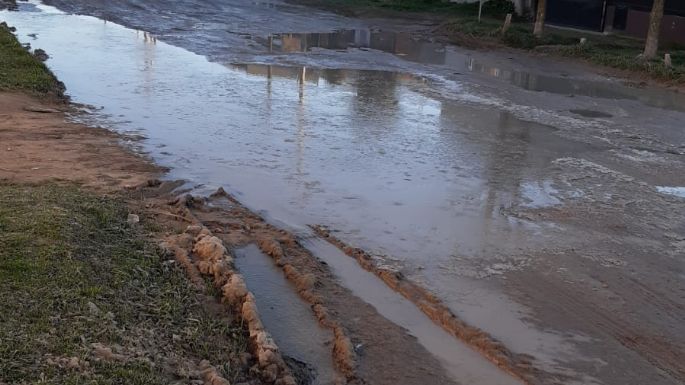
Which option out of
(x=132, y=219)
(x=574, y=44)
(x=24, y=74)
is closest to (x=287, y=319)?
(x=132, y=219)

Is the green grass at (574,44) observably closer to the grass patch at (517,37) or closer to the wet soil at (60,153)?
the grass patch at (517,37)

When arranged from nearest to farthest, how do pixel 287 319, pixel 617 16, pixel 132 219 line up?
pixel 287 319 → pixel 132 219 → pixel 617 16

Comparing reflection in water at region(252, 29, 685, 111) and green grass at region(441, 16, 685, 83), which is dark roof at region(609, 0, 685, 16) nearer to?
green grass at region(441, 16, 685, 83)

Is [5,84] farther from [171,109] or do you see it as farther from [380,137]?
[380,137]

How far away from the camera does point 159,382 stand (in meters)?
4.77

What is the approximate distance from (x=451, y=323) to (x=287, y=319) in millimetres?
1502

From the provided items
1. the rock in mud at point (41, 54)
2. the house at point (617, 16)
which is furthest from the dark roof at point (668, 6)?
the rock in mud at point (41, 54)

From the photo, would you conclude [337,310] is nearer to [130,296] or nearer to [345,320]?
[345,320]

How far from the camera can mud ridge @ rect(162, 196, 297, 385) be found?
18.2 feet

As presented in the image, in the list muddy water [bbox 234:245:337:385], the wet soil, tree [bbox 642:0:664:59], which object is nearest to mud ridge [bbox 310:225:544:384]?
muddy water [bbox 234:245:337:385]

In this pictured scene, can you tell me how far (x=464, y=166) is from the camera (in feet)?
38.9

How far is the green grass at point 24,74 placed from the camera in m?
15.2

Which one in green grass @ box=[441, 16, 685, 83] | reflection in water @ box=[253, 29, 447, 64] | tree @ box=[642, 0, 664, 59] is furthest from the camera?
reflection in water @ box=[253, 29, 447, 64]

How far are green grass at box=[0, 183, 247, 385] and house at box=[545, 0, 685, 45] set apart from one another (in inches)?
959
